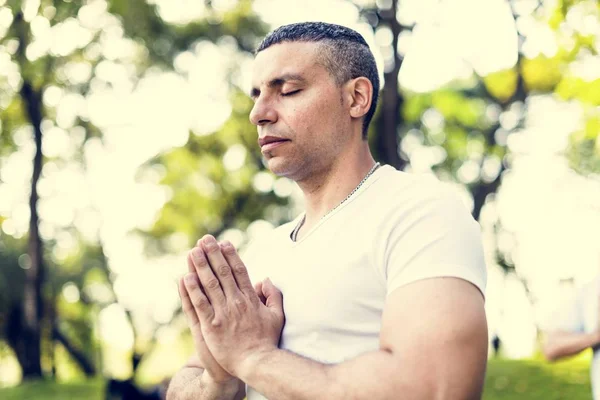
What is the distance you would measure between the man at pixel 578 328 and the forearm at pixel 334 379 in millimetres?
2523

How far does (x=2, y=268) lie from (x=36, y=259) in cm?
1205

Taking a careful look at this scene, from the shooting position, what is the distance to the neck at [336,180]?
2562mm

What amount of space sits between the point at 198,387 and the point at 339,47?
118cm

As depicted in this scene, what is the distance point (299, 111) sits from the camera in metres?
2.49

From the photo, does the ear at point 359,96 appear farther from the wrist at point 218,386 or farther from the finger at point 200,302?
the wrist at point 218,386

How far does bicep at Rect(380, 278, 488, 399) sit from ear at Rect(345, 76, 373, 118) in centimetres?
79

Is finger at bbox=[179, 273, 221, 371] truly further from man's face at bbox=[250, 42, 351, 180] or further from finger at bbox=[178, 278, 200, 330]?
man's face at bbox=[250, 42, 351, 180]

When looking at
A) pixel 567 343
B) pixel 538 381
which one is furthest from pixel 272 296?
pixel 538 381

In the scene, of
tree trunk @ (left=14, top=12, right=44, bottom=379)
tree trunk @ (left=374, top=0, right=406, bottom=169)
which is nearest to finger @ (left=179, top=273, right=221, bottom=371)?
tree trunk @ (left=374, top=0, right=406, bottom=169)

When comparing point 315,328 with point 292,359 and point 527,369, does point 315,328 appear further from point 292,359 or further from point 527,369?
point 527,369

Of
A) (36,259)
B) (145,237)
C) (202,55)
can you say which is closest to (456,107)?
(202,55)

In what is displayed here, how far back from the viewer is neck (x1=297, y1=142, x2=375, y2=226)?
2.56 metres

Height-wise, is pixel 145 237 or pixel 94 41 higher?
pixel 94 41

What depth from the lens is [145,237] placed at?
30.0 meters
